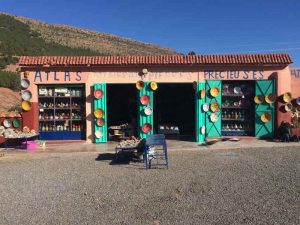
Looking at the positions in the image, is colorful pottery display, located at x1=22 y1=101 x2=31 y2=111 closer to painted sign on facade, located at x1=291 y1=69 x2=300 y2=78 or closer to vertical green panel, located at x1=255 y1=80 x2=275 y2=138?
vertical green panel, located at x1=255 y1=80 x2=275 y2=138

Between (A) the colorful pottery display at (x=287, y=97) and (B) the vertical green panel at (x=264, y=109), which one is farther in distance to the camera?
(B) the vertical green panel at (x=264, y=109)

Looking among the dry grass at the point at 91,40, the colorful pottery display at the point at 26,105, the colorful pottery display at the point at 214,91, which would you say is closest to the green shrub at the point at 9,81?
the dry grass at the point at 91,40

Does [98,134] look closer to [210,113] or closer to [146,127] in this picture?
[146,127]

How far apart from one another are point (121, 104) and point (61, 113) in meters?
3.93

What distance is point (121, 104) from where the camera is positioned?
20.0 metres

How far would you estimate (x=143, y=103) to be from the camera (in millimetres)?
16172

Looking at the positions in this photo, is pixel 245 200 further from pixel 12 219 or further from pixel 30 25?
pixel 30 25

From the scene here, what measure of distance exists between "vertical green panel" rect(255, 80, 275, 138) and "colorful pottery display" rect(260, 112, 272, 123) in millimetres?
93

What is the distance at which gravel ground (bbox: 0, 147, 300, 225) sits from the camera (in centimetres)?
682

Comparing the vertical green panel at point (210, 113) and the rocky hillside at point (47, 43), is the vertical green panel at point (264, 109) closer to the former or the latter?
the vertical green panel at point (210, 113)

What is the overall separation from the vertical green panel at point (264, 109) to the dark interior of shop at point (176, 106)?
352 centimetres

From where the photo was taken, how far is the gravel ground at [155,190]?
269 inches

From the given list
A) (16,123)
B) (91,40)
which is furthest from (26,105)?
(91,40)

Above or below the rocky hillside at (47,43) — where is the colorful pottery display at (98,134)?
below
